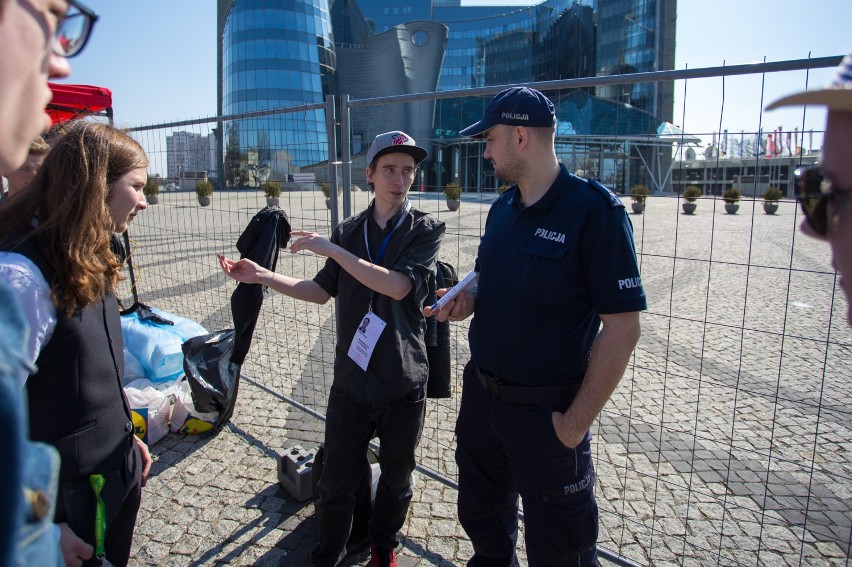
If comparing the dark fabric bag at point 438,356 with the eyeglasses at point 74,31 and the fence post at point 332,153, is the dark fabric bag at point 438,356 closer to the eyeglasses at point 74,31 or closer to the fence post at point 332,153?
the fence post at point 332,153

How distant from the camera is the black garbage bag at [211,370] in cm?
387

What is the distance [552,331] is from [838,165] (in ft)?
3.89

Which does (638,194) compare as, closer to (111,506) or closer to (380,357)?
(380,357)

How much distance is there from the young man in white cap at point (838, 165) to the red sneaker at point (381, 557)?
238 cm

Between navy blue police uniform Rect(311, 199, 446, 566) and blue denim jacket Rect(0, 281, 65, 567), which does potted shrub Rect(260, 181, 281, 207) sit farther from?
blue denim jacket Rect(0, 281, 65, 567)

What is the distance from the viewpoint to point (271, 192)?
155 inches

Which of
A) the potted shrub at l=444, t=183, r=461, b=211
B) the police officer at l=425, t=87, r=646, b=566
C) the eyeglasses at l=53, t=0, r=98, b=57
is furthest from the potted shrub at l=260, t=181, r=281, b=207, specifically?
the eyeglasses at l=53, t=0, r=98, b=57

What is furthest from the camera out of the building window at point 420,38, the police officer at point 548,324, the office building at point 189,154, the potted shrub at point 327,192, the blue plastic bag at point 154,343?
the building window at point 420,38

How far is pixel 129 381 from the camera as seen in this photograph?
4230 millimetres

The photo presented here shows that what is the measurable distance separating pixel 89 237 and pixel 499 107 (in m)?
1.57

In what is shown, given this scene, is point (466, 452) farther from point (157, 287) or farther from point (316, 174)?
point (157, 287)

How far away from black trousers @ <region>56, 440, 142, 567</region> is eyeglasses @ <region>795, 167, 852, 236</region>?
218 centimetres

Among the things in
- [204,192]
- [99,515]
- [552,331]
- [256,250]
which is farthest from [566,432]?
[204,192]

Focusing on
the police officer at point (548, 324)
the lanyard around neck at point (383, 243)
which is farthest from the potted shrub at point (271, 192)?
the police officer at point (548, 324)
